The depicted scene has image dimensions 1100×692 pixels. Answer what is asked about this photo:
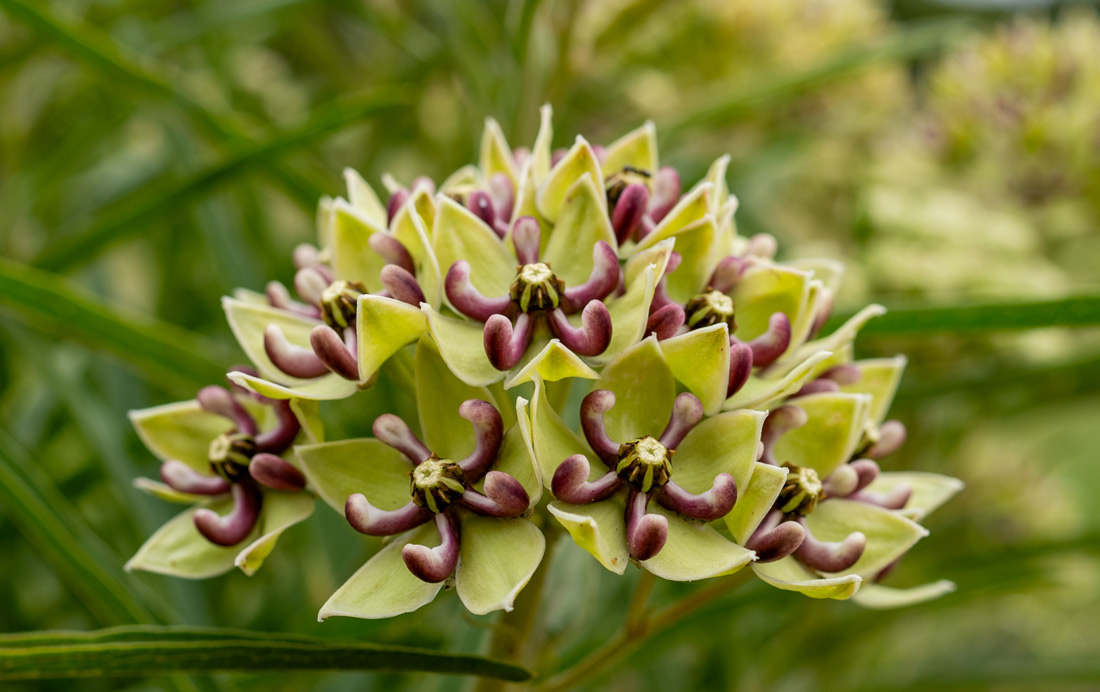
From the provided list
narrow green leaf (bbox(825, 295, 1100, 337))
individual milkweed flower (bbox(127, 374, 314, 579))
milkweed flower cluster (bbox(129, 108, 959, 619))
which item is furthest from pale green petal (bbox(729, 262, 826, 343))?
individual milkweed flower (bbox(127, 374, 314, 579))

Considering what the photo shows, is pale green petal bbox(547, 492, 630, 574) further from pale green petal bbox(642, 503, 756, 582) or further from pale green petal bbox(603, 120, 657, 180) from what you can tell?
pale green petal bbox(603, 120, 657, 180)

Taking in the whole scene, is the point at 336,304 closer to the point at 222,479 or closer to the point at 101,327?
the point at 222,479

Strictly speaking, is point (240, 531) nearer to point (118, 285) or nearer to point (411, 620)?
point (411, 620)

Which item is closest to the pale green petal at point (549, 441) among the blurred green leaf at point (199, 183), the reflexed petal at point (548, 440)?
the reflexed petal at point (548, 440)

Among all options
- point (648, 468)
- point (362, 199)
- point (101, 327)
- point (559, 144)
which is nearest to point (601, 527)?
point (648, 468)

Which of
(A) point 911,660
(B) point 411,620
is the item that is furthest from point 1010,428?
(B) point 411,620

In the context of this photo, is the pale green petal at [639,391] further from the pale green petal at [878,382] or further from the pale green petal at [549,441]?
the pale green petal at [878,382]
